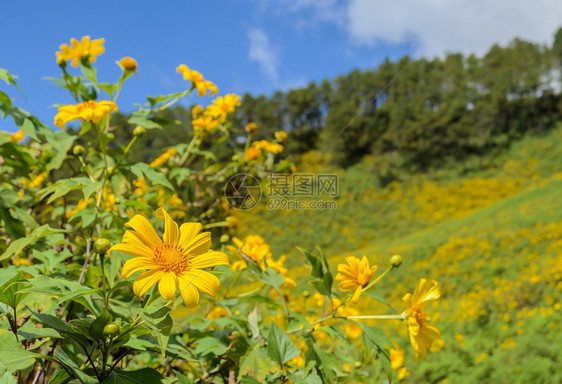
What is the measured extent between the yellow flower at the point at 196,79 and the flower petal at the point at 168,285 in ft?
2.27

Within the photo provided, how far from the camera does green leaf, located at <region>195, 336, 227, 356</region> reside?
75cm

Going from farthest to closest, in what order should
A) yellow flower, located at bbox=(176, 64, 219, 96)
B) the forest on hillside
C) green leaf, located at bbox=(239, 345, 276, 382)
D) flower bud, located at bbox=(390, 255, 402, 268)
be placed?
the forest on hillside → yellow flower, located at bbox=(176, 64, 219, 96) → flower bud, located at bbox=(390, 255, 402, 268) → green leaf, located at bbox=(239, 345, 276, 382)

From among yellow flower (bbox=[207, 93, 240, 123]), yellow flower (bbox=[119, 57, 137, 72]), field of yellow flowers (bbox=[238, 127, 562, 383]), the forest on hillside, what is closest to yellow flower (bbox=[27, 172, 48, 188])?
yellow flower (bbox=[119, 57, 137, 72])

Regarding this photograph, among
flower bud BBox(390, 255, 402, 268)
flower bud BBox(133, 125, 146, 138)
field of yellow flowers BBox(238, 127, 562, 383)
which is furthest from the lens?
field of yellow flowers BBox(238, 127, 562, 383)

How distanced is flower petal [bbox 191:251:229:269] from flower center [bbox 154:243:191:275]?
0.01m

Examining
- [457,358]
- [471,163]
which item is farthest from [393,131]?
[457,358]

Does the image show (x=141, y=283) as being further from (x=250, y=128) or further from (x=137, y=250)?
(x=250, y=128)

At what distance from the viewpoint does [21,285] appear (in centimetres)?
49

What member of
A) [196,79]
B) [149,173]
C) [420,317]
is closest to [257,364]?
[420,317]

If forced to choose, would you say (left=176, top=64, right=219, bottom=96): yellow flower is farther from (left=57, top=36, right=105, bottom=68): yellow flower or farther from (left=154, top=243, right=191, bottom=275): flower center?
(left=154, top=243, right=191, bottom=275): flower center

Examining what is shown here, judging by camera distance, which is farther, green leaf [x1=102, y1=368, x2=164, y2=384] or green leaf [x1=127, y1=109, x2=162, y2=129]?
green leaf [x1=127, y1=109, x2=162, y2=129]

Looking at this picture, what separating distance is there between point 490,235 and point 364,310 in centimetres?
412

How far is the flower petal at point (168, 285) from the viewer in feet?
1.59

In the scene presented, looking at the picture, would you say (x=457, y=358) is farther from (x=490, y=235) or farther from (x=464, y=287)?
(x=490, y=235)
